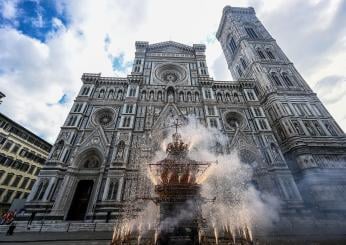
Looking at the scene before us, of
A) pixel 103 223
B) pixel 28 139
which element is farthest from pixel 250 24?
pixel 28 139

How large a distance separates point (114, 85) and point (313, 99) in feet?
87.7

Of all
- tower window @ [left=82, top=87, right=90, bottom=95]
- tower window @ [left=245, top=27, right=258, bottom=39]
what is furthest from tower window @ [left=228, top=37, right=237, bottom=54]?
tower window @ [left=82, top=87, right=90, bottom=95]

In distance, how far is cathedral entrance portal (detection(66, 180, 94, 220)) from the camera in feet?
49.1

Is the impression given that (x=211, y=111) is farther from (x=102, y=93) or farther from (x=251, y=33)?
(x=251, y=33)

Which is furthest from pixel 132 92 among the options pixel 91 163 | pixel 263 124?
pixel 263 124

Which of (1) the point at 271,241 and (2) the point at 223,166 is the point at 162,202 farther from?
(2) the point at 223,166

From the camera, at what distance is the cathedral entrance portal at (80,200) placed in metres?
15.0

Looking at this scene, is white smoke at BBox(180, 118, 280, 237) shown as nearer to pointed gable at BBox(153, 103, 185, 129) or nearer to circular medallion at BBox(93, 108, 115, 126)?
pointed gable at BBox(153, 103, 185, 129)

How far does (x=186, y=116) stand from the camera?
2036cm

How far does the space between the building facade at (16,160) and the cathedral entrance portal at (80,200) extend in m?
18.2

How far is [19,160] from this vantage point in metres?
28.0

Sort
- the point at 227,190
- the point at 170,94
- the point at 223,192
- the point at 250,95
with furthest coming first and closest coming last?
the point at 250,95, the point at 170,94, the point at 227,190, the point at 223,192

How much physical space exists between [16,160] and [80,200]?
20.5 m

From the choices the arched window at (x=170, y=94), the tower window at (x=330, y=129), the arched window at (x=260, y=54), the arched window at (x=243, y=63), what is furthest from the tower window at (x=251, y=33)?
the arched window at (x=170, y=94)
